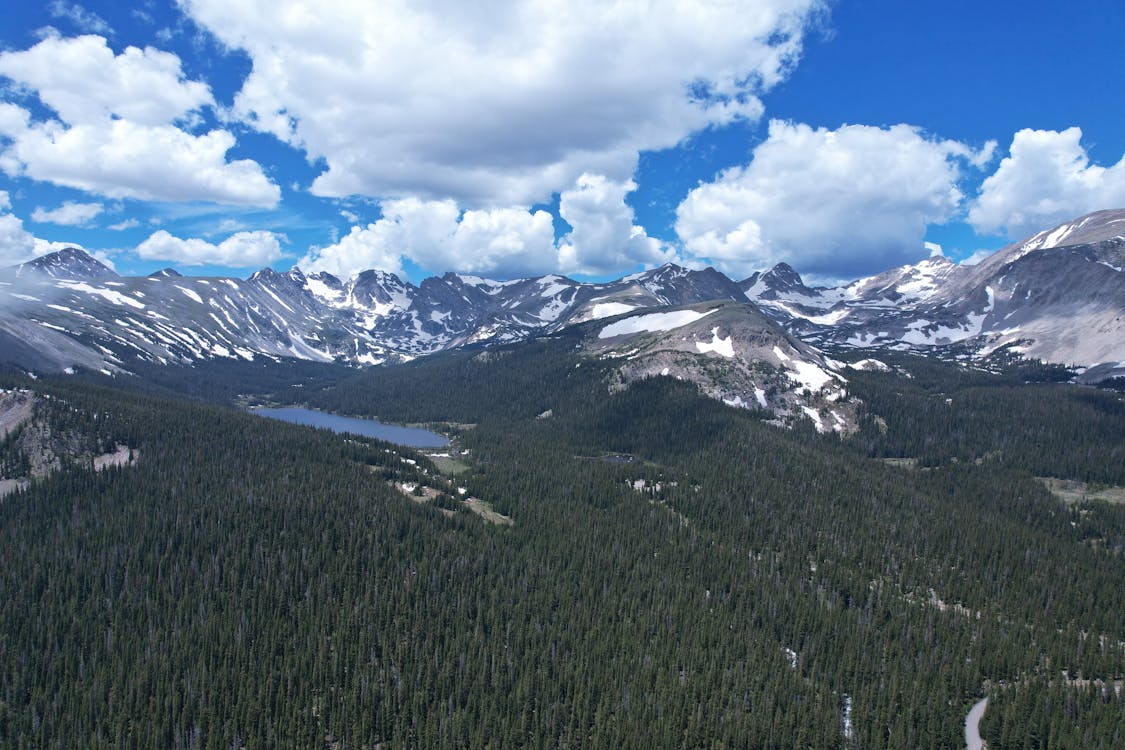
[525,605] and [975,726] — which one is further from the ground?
[525,605]

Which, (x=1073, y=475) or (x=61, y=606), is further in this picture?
(x=1073, y=475)

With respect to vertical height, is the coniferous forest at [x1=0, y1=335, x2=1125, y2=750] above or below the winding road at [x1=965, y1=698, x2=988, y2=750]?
above

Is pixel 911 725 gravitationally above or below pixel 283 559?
below

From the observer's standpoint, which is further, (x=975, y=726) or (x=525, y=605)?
(x=525, y=605)

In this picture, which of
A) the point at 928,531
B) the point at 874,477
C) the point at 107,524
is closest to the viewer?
the point at 107,524

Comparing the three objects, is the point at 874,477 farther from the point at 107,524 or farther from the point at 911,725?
the point at 107,524

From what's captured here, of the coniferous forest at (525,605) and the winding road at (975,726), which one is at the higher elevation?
the coniferous forest at (525,605)

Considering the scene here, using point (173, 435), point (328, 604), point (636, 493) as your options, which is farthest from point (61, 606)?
point (636, 493)

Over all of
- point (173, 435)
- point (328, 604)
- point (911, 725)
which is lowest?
point (911, 725)
